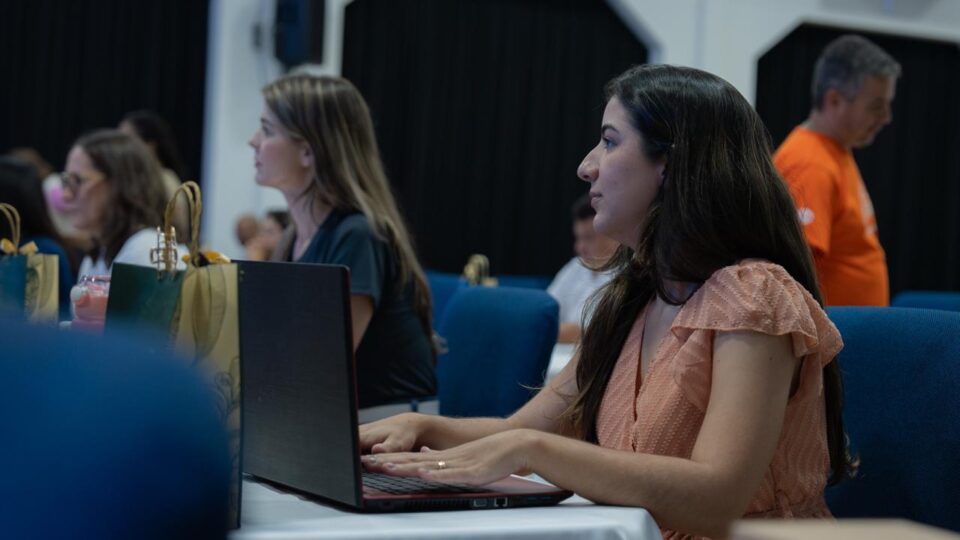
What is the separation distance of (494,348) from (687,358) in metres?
1.12

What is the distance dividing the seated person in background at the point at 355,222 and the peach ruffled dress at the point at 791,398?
1118 mm

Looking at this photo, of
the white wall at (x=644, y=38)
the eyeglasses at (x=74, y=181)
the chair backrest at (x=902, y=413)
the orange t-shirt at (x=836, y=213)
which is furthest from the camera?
the white wall at (x=644, y=38)

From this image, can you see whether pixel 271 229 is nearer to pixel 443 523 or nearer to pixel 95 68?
pixel 95 68

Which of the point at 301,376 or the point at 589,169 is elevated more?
the point at 589,169

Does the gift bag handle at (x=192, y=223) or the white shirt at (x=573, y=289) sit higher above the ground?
the gift bag handle at (x=192, y=223)

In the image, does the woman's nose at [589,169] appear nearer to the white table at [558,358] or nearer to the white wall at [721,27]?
the white table at [558,358]

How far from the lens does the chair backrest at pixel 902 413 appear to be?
164 cm

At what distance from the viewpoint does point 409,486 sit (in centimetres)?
132

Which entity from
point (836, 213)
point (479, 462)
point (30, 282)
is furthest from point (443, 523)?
point (836, 213)

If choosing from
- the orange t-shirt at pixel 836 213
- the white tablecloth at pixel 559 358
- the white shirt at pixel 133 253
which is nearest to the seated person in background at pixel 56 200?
the white shirt at pixel 133 253

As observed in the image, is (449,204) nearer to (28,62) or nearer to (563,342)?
(28,62)

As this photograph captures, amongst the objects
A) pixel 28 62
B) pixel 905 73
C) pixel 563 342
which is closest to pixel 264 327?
pixel 563 342

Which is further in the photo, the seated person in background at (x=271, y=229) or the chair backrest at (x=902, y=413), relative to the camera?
A: the seated person in background at (x=271, y=229)

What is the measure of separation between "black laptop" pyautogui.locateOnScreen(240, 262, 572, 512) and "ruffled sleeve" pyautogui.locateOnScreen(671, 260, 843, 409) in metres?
0.25
